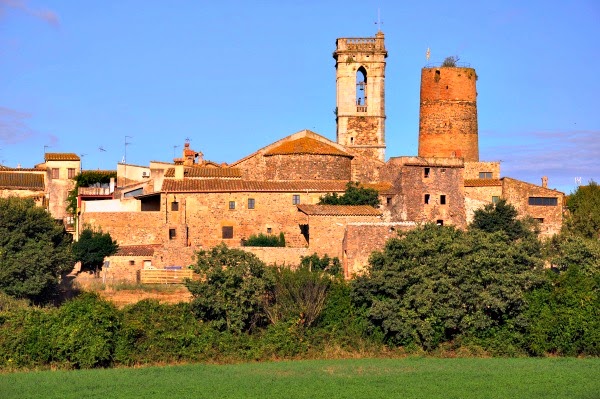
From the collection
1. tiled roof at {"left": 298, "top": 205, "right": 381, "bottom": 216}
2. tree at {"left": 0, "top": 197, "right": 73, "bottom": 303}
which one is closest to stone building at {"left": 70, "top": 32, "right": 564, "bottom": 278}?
tiled roof at {"left": 298, "top": 205, "right": 381, "bottom": 216}

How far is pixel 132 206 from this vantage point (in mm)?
51594

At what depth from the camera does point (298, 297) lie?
36844mm

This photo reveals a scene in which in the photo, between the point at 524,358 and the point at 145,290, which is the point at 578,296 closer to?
the point at 524,358

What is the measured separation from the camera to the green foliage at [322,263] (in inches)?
1661

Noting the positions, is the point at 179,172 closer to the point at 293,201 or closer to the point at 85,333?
the point at 293,201

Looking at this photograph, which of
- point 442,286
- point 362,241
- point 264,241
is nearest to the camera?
point 442,286

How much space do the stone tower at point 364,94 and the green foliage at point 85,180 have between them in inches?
471

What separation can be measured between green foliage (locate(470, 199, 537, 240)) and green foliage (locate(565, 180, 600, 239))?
2.53 meters

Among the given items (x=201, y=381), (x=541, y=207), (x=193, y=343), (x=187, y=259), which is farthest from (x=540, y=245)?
(x=201, y=381)

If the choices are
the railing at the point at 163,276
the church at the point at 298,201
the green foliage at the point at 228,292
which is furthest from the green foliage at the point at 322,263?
the green foliage at the point at 228,292

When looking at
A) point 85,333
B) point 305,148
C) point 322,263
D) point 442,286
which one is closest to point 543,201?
point 305,148

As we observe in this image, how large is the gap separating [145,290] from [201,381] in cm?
1170

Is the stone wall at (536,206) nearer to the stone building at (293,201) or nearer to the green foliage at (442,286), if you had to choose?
the stone building at (293,201)

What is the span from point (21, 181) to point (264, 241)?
18.1 meters
